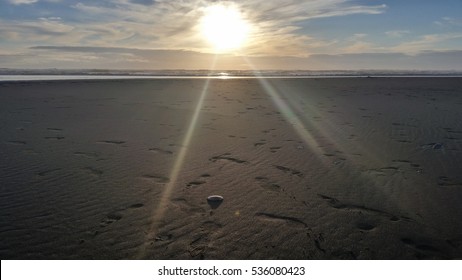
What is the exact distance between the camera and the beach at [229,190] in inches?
159

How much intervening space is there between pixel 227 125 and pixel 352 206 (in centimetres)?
636

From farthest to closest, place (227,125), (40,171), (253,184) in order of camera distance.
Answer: (227,125)
(40,171)
(253,184)

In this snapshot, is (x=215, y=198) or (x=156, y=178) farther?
(x=156, y=178)

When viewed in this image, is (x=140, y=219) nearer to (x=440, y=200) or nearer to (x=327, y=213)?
(x=327, y=213)

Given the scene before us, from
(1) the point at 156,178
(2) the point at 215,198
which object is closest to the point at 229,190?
(2) the point at 215,198

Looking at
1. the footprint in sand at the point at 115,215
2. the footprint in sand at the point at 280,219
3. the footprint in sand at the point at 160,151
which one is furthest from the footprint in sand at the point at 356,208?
the footprint in sand at the point at 160,151

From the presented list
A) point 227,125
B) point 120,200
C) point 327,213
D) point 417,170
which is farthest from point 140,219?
point 227,125

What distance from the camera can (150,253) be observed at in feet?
12.6

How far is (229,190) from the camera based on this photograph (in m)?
5.55

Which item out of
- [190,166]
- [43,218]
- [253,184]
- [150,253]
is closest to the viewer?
[150,253]

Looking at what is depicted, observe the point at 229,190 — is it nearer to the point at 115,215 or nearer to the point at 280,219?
the point at 280,219

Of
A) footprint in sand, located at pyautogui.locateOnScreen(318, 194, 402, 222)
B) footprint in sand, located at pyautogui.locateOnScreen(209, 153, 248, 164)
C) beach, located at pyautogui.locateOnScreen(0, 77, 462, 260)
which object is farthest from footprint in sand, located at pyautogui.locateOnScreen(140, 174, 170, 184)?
footprint in sand, located at pyautogui.locateOnScreen(318, 194, 402, 222)

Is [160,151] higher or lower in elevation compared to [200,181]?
higher

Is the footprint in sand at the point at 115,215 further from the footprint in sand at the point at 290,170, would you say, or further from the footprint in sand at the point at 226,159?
the footprint in sand at the point at 290,170
